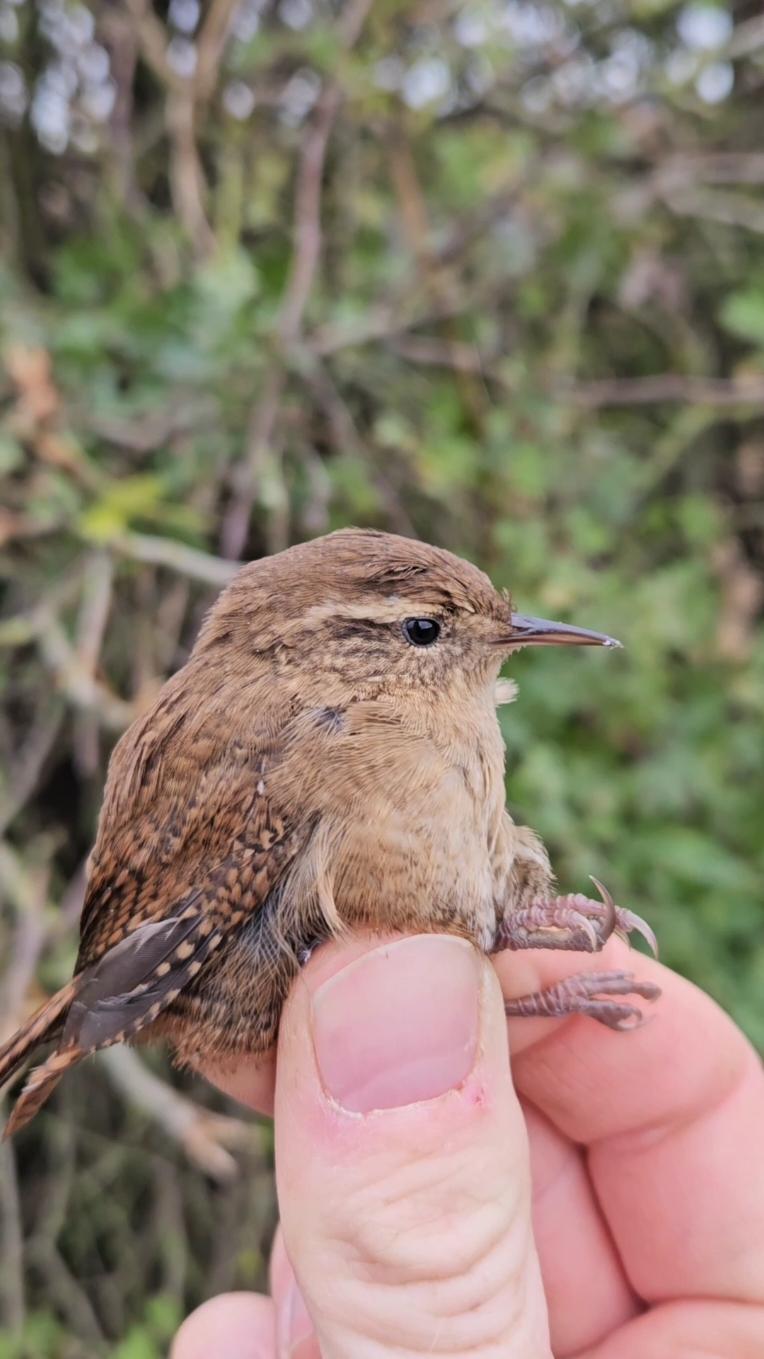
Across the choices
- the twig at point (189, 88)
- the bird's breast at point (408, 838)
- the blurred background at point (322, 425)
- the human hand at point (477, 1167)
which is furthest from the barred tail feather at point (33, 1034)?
the twig at point (189, 88)

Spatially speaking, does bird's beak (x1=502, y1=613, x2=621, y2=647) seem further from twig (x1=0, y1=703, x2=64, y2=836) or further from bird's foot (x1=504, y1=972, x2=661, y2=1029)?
twig (x1=0, y1=703, x2=64, y2=836)

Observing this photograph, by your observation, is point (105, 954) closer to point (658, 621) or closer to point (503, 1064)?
point (503, 1064)

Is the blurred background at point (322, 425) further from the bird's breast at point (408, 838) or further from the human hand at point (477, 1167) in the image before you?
the bird's breast at point (408, 838)

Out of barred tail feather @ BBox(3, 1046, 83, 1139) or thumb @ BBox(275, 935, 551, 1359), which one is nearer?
thumb @ BBox(275, 935, 551, 1359)

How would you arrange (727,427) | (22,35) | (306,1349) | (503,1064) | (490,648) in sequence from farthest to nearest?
(727,427) < (22,35) < (306,1349) < (490,648) < (503,1064)

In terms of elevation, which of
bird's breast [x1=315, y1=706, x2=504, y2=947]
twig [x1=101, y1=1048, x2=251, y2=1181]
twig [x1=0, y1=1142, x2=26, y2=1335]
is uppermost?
bird's breast [x1=315, y1=706, x2=504, y2=947]

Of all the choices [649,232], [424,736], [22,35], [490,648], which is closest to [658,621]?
[490,648]

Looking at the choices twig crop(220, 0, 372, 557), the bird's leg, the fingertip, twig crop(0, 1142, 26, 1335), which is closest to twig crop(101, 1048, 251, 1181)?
the fingertip
